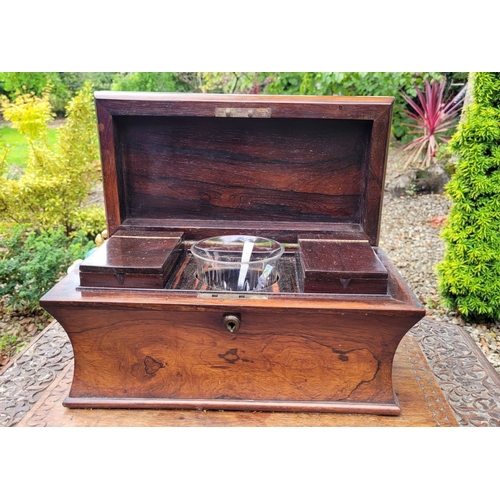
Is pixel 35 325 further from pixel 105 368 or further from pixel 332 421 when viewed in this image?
pixel 332 421

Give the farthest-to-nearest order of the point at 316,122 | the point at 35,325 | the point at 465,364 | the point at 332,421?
1. the point at 35,325
2. the point at 465,364
3. the point at 316,122
4. the point at 332,421

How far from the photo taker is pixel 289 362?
158 centimetres

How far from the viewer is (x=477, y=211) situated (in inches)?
108

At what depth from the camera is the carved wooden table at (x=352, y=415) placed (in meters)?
1.58

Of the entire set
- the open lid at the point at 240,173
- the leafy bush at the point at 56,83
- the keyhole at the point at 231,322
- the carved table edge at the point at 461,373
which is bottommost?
the carved table edge at the point at 461,373

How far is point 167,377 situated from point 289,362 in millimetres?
432

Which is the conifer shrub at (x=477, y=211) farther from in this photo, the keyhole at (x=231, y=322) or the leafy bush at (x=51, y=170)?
the leafy bush at (x=51, y=170)

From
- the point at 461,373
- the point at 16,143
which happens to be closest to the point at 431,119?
the point at 461,373

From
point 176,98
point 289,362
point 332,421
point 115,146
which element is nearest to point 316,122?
point 176,98

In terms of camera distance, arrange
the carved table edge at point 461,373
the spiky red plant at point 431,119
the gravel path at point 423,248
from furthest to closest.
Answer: the spiky red plant at point 431,119
the gravel path at point 423,248
the carved table edge at point 461,373

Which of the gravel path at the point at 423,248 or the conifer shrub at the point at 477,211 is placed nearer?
the conifer shrub at the point at 477,211

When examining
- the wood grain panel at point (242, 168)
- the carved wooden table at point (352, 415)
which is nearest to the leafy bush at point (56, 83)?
the wood grain panel at point (242, 168)

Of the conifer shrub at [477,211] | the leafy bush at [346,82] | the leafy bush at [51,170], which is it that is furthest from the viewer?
the leafy bush at [346,82]

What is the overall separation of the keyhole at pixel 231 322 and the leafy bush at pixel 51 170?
3008mm
